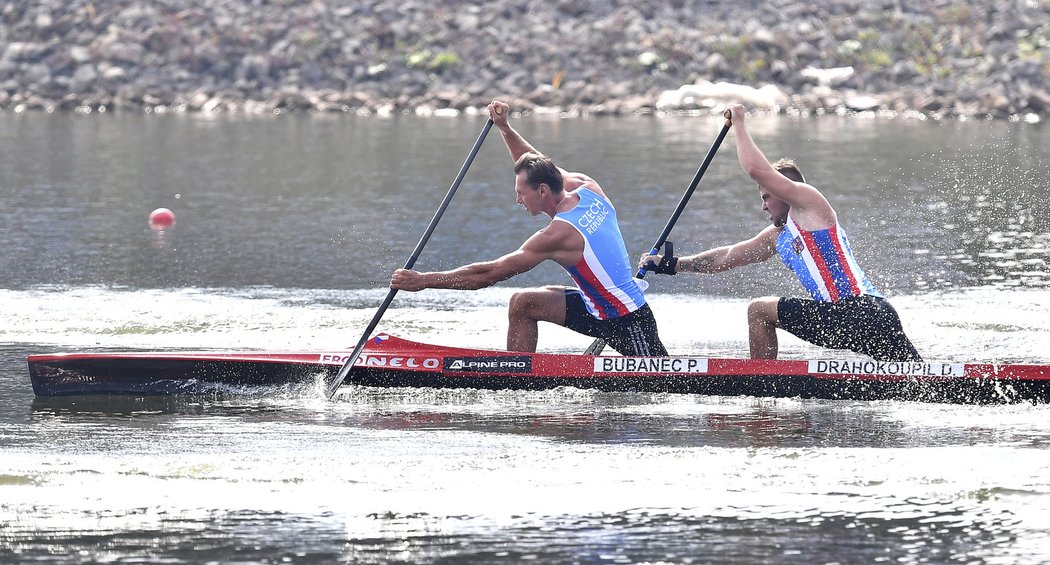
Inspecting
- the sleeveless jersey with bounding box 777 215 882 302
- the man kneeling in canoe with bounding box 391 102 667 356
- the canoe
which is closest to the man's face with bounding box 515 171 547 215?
the man kneeling in canoe with bounding box 391 102 667 356

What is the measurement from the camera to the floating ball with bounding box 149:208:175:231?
20.2 metres

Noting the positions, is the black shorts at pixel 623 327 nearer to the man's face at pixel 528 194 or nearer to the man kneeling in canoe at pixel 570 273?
the man kneeling in canoe at pixel 570 273

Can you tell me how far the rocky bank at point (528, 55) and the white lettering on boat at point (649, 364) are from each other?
32.1 metres

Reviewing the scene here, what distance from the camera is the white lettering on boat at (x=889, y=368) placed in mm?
10016

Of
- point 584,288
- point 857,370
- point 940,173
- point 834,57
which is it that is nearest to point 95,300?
point 584,288

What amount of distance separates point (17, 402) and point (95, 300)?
161 inches

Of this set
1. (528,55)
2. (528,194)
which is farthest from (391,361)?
(528,55)

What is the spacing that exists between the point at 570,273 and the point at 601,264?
223 mm

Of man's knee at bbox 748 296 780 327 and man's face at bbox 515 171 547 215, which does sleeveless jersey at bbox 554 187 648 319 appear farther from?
man's knee at bbox 748 296 780 327

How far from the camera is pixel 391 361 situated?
35.2ft

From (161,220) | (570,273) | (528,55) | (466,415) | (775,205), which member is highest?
(528,55)

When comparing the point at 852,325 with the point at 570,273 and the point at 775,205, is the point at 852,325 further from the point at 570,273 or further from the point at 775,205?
the point at 570,273

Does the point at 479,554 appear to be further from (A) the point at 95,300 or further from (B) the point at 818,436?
(A) the point at 95,300

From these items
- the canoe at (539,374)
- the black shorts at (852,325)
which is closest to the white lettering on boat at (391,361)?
the canoe at (539,374)
